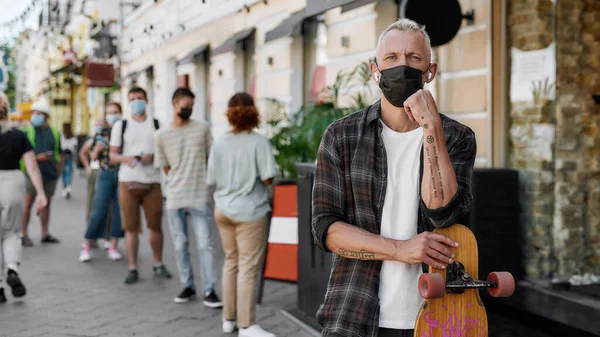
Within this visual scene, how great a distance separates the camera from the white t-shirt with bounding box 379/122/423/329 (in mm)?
2488

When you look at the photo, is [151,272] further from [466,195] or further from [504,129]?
[466,195]

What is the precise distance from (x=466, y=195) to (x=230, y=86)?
12.3 m

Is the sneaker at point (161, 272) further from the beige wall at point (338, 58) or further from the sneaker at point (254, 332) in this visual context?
the beige wall at point (338, 58)

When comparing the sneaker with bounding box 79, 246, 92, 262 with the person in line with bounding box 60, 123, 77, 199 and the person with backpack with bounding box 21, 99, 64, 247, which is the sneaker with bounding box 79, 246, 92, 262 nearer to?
the person with backpack with bounding box 21, 99, 64, 247

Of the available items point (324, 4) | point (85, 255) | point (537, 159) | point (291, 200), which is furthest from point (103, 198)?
point (537, 159)

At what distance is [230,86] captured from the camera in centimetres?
1461

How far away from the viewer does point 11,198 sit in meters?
7.30

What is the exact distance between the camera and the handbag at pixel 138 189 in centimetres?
795

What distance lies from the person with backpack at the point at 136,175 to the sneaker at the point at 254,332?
255 cm

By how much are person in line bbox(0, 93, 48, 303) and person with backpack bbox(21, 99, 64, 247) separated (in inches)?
131

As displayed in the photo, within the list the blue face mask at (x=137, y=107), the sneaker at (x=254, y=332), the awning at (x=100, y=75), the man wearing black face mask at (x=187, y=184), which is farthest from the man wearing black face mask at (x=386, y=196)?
the awning at (x=100, y=75)

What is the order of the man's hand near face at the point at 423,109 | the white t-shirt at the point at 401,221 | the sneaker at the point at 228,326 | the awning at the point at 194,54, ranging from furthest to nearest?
1. the awning at the point at 194,54
2. the sneaker at the point at 228,326
3. the white t-shirt at the point at 401,221
4. the man's hand near face at the point at 423,109

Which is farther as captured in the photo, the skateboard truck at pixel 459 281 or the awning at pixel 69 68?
the awning at pixel 69 68

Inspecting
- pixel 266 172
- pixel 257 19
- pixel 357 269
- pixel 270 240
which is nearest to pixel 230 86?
pixel 257 19
